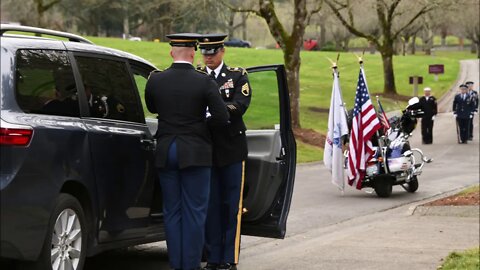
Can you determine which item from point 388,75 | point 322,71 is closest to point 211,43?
point 388,75

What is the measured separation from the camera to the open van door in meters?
7.91

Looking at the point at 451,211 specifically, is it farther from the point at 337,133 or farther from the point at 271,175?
the point at 271,175

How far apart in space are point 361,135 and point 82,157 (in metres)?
10.5

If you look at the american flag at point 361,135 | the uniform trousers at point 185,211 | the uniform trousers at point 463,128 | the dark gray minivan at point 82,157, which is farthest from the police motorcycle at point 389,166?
the uniform trousers at point 463,128

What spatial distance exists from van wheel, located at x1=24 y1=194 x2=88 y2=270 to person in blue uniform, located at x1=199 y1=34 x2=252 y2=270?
4.05ft

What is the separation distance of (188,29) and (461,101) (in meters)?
52.0

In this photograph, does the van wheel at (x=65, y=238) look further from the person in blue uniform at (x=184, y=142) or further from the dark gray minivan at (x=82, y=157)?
the person in blue uniform at (x=184, y=142)

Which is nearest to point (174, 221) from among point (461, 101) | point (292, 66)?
point (292, 66)

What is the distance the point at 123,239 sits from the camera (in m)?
7.29

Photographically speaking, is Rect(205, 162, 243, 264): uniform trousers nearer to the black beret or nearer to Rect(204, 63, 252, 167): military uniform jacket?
Rect(204, 63, 252, 167): military uniform jacket

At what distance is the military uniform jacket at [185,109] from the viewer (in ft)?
22.5

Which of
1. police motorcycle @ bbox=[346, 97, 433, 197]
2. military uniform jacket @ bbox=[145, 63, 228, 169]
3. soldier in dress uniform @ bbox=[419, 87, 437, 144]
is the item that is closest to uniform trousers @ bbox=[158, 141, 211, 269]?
military uniform jacket @ bbox=[145, 63, 228, 169]

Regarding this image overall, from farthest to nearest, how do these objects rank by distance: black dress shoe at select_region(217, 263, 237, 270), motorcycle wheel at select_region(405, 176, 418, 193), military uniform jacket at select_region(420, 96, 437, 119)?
military uniform jacket at select_region(420, 96, 437, 119), motorcycle wheel at select_region(405, 176, 418, 193), black dress shoe at select_region(217, 263, 237, 270)

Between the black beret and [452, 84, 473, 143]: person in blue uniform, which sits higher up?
the black beret
